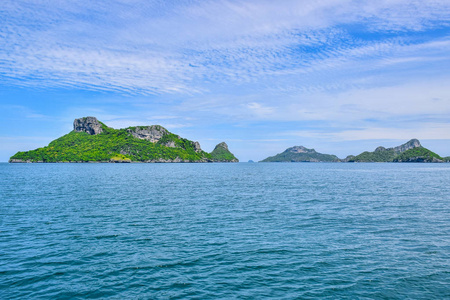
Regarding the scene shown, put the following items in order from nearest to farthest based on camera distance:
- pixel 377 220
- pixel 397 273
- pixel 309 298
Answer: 1. pixel 309 298
2. pixel 397 273
3. pixel 377 220

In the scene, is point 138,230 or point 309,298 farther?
point 138,230

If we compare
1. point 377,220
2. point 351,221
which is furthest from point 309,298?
point 377,220

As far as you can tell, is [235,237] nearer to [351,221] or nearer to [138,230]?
[138,230]

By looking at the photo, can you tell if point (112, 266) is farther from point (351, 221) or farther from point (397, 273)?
point (351, 221)

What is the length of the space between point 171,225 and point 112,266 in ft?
45.9

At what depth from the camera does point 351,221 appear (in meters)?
39.0

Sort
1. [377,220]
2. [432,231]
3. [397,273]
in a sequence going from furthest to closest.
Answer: [377,220] → [432,231] → [397,273]

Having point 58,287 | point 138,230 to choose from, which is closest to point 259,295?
point 58,287

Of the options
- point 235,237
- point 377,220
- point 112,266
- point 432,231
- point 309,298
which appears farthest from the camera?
point 377,220

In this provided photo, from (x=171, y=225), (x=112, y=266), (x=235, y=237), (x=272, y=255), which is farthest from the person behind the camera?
(x=171, y=225)

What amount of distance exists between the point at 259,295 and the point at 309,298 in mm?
3156

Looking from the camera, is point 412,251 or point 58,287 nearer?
point 58,287

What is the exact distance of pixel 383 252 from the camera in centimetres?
2620

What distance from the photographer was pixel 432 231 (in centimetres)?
3366
